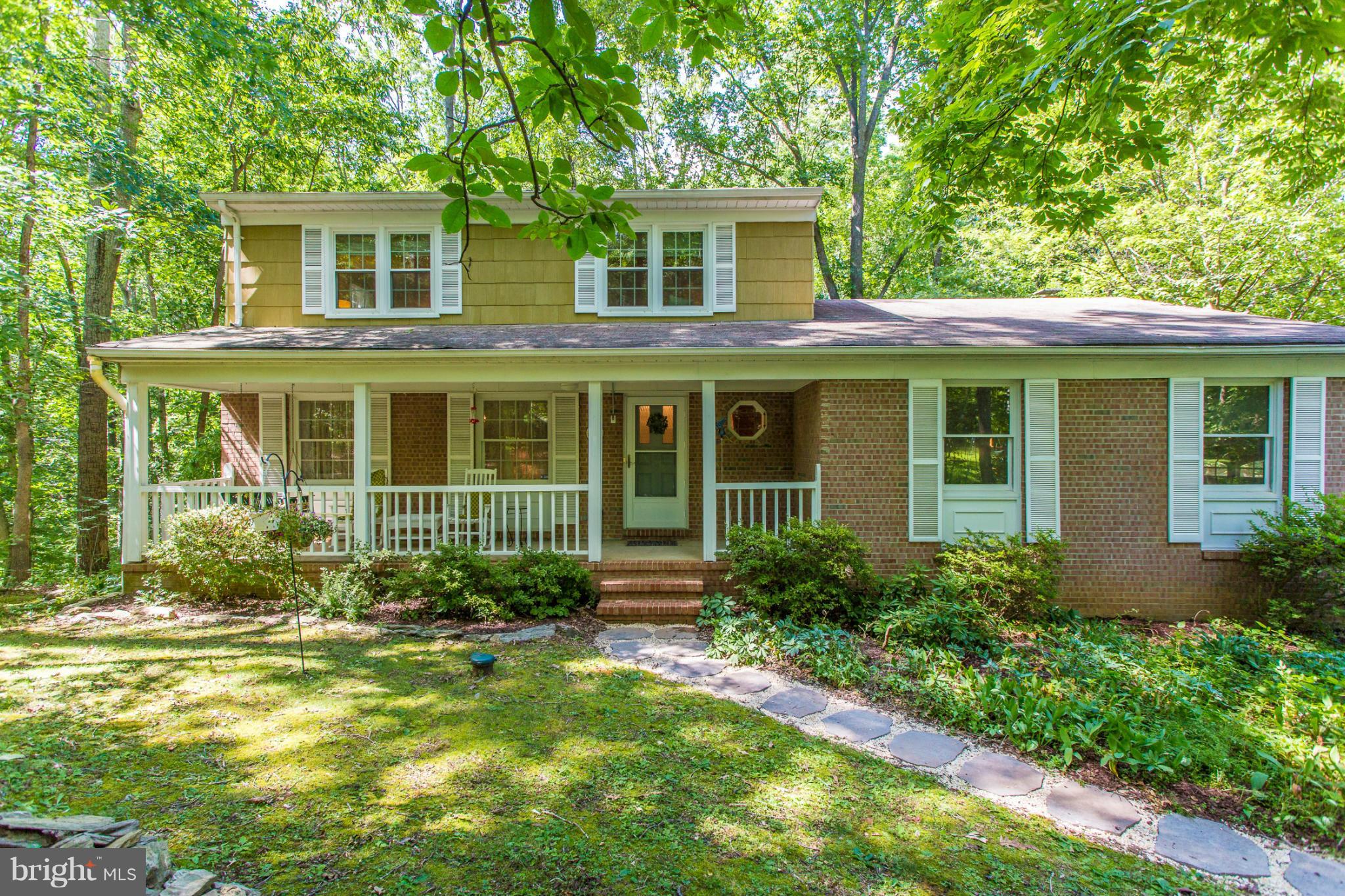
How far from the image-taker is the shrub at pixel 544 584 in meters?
6.50

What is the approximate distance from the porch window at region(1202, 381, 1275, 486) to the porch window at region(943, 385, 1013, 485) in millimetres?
2207

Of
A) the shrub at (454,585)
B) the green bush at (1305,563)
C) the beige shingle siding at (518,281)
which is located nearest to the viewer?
the green bush at (1305,563)

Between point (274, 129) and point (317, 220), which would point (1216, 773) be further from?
point (274, 129)

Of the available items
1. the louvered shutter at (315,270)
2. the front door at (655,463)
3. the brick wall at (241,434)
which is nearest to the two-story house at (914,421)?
the louvered shutter at (315,270)

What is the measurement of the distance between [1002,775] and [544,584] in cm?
454

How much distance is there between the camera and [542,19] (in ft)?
7.33

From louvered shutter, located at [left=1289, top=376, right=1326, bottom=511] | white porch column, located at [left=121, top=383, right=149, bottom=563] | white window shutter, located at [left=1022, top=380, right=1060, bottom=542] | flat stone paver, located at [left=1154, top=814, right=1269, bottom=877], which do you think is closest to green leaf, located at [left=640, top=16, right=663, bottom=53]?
flat stone paver, located at [left=1154, top=814, right=1269, bottom=877]

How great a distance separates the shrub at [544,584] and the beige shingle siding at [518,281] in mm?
3938

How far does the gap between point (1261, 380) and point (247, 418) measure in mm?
13639

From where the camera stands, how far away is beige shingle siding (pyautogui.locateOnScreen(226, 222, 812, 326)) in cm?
905

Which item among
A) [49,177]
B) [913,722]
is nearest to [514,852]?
[913,722]

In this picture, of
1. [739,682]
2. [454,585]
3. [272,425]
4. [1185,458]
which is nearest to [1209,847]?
[739,682]

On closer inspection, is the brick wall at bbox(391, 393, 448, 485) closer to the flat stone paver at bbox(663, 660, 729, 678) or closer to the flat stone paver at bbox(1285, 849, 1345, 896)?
the flat stone paver at bbox(663, 660, 729, 678)

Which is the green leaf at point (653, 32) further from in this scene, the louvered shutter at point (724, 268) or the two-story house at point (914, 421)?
the louvered shutter at point (724, 268)
